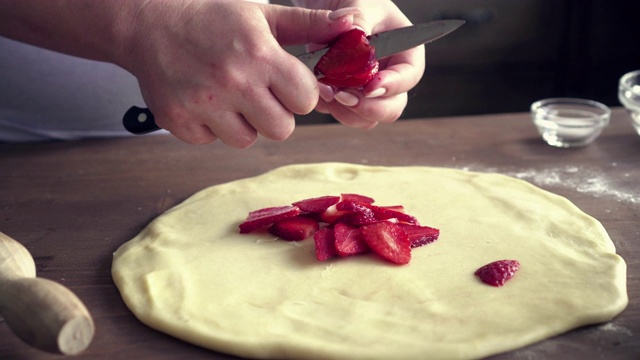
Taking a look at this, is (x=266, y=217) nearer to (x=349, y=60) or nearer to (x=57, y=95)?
(x=349, y=60)

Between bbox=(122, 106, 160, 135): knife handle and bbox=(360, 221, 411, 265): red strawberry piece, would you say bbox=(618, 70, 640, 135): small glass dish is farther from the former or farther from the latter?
bbox=(122, 106, 160, 135): knife handle

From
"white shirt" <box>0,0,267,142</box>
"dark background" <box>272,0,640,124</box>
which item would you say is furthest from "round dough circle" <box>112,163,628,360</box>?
"dark background" <box>272,0,640,124</box>

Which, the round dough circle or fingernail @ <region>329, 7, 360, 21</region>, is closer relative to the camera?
the round dough circle

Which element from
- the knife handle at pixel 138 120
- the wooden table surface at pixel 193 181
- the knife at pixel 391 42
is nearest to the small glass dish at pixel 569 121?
the wooden table surface at pixel 193 181

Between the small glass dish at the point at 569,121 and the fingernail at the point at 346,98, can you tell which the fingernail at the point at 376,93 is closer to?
the fingernail at the point at 346,98

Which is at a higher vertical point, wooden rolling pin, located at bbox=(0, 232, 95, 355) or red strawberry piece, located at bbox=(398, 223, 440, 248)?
wooden rolling pin, located at bbox=(0, 232, 95, 355)

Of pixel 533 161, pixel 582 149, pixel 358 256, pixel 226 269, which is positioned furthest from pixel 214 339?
pixel 582 149

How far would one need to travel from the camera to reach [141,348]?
47.3 inches

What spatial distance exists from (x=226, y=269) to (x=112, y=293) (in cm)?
21

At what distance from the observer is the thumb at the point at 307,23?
1.45m

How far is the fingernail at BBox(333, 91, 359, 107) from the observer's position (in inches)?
62.0

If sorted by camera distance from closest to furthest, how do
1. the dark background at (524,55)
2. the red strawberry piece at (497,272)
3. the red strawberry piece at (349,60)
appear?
the red strawberry piece at (497,272), the red strawberry piece at (349,60), the dark background at (524,55)

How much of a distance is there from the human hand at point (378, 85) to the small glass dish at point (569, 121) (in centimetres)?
54

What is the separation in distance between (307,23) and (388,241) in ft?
1.53
